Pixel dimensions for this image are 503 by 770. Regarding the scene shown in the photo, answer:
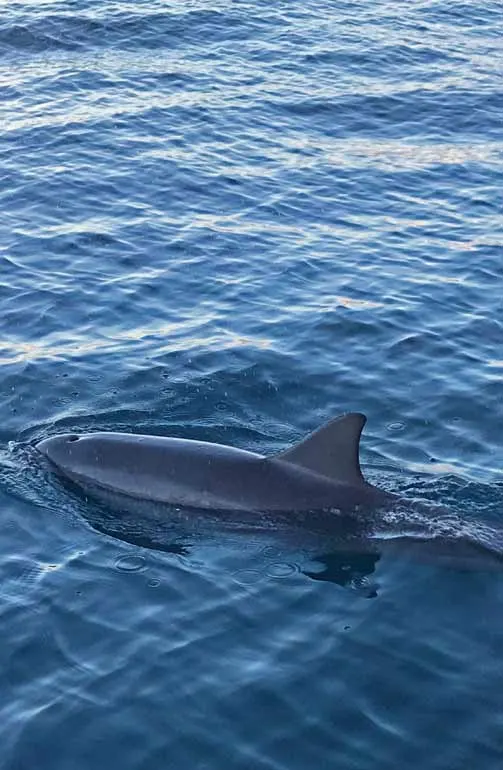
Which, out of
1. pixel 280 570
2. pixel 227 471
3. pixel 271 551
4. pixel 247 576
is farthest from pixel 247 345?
pixel 247 576

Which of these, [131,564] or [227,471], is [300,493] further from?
[131,564]

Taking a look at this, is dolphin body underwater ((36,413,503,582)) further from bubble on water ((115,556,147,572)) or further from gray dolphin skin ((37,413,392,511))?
bubble on water ((115,556,147,572))

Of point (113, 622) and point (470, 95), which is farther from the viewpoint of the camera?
point (470, 95)

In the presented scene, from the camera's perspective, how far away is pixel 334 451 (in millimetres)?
14031

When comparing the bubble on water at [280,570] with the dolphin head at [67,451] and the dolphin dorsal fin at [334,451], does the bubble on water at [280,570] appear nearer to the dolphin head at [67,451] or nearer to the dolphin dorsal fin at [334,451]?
the dolphin dorsal fin at [334,451]

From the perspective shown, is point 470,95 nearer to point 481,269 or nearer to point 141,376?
point 481,269

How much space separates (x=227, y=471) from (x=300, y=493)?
967mm

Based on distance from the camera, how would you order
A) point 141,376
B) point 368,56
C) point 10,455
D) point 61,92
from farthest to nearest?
point 368,56 < point 61,92 < point 141,376 < point 10,455

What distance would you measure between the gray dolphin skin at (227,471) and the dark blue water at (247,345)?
0.51 metres

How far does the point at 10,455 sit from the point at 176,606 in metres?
4.00

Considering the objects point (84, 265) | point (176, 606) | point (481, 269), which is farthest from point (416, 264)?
point (176, 606)

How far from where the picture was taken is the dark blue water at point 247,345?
1159 cm

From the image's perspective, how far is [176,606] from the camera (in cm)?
1295

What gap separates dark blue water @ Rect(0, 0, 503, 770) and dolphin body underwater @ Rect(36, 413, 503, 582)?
27 centimetres
